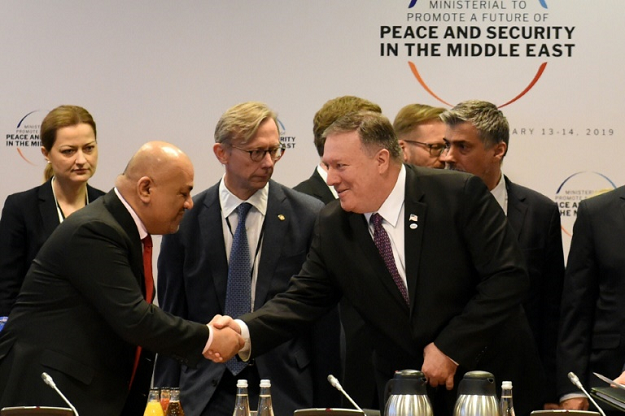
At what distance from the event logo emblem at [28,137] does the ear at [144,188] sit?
6.76 feet

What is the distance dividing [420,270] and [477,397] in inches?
32.5

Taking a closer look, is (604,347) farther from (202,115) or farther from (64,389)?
(202,115)

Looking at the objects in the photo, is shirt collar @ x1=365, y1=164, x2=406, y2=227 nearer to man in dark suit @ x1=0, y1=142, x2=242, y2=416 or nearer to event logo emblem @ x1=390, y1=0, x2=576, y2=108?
man in dark suit @ x1=0, y1=142, x2=242, y2=416

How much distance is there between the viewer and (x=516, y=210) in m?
4.36

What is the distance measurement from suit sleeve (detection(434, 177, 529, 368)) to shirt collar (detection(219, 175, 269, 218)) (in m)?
0.95

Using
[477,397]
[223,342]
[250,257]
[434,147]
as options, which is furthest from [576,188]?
[477,397]

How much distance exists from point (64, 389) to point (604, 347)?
83.4 inches

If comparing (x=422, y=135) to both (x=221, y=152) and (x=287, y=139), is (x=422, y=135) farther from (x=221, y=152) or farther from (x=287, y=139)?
(x=221, y=152)

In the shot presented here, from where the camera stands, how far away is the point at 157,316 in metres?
3.61

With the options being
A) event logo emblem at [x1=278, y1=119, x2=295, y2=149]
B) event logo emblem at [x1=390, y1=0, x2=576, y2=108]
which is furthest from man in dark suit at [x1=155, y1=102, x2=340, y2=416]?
event logo emblem at [x1=390, y1=0, x2=576, y2=108]

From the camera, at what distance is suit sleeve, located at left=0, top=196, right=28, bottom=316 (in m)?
4.77

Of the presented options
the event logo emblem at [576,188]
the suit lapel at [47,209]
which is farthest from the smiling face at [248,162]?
the event logo emblem at [576,188]

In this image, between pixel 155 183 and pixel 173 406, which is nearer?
pixel 173 406

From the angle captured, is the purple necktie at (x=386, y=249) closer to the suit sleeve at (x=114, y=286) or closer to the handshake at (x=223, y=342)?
the handshake at (x=223, y=342)
